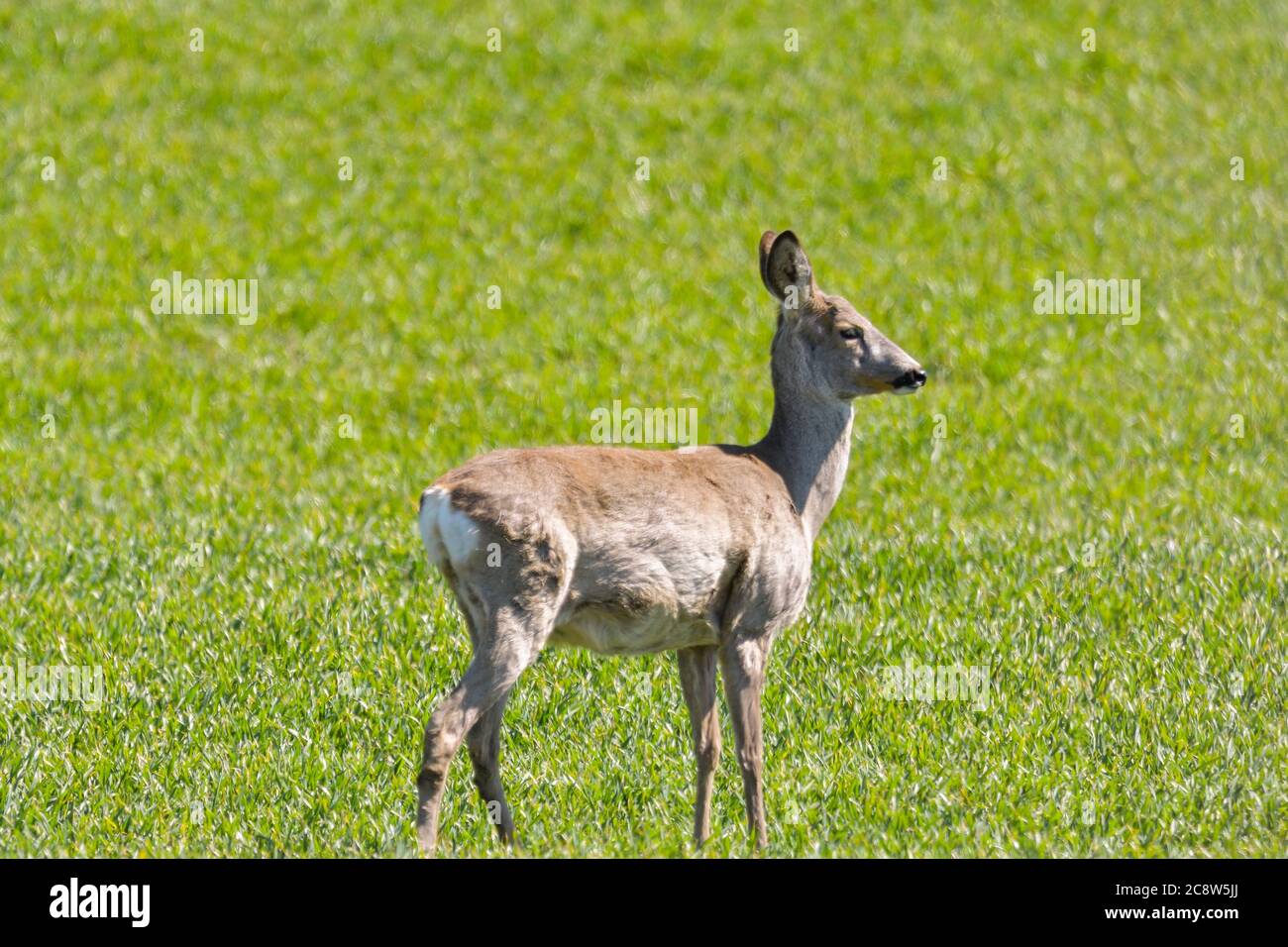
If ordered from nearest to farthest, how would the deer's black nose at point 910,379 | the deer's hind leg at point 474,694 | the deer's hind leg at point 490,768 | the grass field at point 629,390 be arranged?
1. the deer's hind leg at point 474,694
2. the deer's hind leg at point 490,768
3. the deer's black nose at point 910,379
4. the grass field at point 629,390

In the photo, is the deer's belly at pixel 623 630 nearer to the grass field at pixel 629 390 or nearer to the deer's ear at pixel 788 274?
the grass field at pixel 629 390

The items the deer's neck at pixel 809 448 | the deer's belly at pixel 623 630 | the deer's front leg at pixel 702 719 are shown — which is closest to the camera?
the deer's belly at pixel 623 630

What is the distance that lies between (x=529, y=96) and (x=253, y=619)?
1293 cm

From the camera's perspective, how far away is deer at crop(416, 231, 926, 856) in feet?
21.0

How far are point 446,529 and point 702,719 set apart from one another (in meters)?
1.46

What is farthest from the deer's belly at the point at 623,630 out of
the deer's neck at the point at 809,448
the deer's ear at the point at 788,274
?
the deer's ear at the point at 788,274

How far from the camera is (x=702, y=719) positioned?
7.20 metres

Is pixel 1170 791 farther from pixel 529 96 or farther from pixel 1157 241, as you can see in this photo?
pixel 529 96

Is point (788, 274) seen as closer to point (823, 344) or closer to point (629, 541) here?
point (823, 344)

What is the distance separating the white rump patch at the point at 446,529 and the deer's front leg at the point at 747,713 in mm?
1167

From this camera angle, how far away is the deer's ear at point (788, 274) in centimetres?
738

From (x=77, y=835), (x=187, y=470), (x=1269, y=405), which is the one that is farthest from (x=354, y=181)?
(x=77, y=835)

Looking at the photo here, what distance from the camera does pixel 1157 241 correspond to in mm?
18938

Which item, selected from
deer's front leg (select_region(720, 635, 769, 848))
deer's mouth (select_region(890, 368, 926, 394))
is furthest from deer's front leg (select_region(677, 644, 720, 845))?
deer's mouth (select_region(890, 368, 926, 394))
